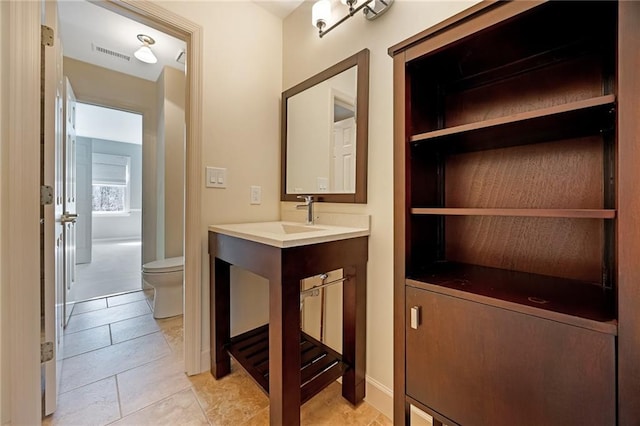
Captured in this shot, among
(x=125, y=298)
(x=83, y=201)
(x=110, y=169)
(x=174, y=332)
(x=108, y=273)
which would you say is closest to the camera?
(x=174, y=332)

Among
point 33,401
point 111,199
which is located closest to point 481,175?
point 33,401

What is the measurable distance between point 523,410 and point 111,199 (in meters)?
8.59

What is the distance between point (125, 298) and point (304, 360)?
2465 mm

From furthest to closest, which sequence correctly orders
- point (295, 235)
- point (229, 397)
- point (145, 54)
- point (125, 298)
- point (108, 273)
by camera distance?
point (108, 273)
point (125, 298)
point (145, 54)
point (229, 397)
point (295, 235)

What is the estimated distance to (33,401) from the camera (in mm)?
1185

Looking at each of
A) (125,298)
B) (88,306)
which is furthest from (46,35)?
(125,298)

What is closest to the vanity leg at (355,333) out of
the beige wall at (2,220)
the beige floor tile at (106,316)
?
the beige wall at (2,220)

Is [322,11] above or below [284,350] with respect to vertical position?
above

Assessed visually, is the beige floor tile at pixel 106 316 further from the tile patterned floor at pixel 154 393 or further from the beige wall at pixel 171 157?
the beige wall at pixel 171 157

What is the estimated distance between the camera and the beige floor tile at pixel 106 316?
226 cm

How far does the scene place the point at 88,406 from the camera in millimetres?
1370

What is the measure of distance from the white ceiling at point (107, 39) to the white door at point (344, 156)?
5.96ft

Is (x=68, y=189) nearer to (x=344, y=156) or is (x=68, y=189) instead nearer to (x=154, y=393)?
(x=154, y=393)

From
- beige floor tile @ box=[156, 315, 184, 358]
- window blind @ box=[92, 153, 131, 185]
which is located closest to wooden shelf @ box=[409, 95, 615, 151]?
beige floor tile @ box=[156, 315, 184, 358]
